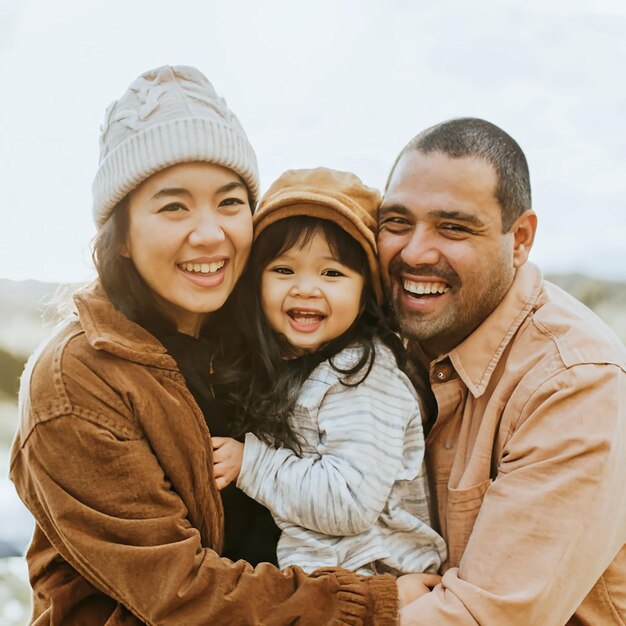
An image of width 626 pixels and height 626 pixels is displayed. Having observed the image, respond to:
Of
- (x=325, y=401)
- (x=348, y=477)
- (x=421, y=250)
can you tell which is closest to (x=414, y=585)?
(x=348, y=477)

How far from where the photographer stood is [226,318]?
2.26 metres

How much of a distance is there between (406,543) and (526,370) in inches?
22.8

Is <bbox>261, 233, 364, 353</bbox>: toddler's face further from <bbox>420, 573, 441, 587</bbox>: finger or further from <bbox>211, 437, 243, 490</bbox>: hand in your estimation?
<bbox>420, 573, 441, 587</bbox>: finger

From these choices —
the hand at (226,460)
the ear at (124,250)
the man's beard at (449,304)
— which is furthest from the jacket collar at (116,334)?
the man's beard at (449,304)

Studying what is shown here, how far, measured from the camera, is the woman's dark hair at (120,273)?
193 centimetres

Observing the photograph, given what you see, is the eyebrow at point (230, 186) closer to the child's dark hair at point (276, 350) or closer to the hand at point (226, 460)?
the child's dark hair at point (276, 350)

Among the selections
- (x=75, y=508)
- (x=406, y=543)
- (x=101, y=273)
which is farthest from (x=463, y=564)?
(x=101, y=273)

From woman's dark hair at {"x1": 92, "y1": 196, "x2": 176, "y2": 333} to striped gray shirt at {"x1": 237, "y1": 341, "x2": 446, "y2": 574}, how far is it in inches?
17.7

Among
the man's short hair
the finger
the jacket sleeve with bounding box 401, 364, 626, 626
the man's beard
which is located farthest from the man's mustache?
the finger

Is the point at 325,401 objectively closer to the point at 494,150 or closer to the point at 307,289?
the point at 307,289

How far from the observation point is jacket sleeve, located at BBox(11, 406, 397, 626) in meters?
1.65

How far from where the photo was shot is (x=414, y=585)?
1896mm

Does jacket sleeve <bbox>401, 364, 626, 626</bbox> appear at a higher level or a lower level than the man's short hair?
lower

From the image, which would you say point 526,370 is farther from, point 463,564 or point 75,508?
point 75,508
